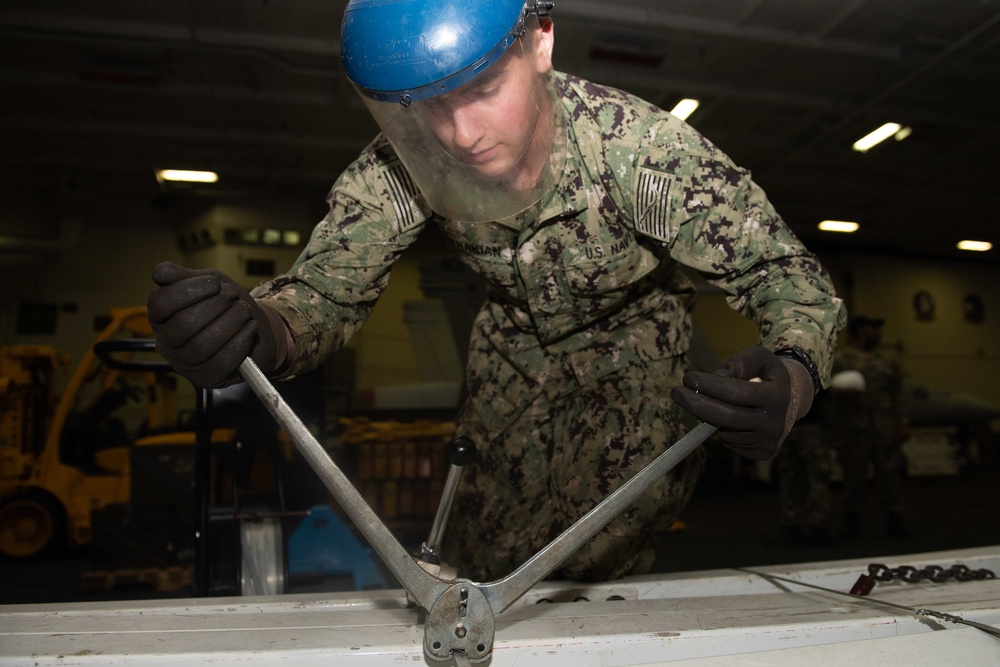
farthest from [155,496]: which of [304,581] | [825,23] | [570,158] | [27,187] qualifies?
[27,187]

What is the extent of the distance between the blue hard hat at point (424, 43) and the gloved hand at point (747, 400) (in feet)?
1.78

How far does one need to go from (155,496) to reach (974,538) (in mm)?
4917

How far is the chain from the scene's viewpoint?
1.35 meters

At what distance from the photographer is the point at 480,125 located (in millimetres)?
1171

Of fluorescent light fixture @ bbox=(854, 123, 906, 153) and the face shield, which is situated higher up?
fluorescent light fixture @ bbox=(854, 123, 906, 153)

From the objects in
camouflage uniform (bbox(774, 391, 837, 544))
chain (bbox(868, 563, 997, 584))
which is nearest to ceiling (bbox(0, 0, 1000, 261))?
camouflage uniform (bbox(774, 391, 837, 544))

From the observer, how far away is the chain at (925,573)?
1.35 m

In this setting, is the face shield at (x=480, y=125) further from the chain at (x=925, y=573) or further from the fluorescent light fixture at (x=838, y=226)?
the fluorescent light fixture at (x=838, y=226)

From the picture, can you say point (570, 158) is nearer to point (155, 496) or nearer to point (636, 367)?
point (636, 367)

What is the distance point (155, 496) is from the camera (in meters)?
3.44

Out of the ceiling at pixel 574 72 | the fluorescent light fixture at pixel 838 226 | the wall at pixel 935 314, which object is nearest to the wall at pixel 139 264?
the ceiling at pixel 574 72

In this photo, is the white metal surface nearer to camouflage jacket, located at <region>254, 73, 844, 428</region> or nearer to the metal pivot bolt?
the metal pivot bolt

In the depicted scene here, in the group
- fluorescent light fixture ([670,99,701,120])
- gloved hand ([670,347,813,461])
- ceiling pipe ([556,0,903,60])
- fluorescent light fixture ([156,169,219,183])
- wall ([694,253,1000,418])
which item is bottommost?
gloved hand ([670,347,813,461])

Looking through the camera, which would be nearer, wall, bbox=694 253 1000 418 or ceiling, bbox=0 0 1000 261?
ceiling, bbox=0 0 1000 261
